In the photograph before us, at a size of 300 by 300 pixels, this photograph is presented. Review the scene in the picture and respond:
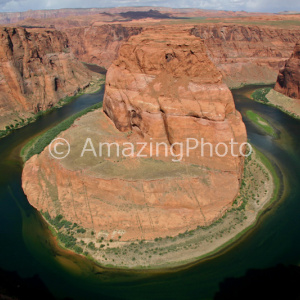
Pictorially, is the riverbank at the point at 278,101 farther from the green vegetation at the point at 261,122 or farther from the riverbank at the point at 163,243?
the riverbank at the point at 163,243

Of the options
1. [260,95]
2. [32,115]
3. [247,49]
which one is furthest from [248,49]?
[32,115]

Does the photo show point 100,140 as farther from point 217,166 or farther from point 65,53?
point 65,53

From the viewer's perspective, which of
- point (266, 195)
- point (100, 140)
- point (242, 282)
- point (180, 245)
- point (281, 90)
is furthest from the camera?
point (281, 90)

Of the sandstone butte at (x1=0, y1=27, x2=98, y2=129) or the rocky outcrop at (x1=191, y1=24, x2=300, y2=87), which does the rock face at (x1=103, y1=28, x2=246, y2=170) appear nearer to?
the sandstone butte at (x1=0, y1=27, x2=98, y2=129)

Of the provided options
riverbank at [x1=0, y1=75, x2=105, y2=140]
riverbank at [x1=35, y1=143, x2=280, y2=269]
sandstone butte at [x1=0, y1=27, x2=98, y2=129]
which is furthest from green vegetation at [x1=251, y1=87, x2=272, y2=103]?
sandstone butte at [x1=0, y1=27, x2=98, y2=129]

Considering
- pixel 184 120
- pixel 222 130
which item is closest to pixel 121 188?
pixel 184 120
